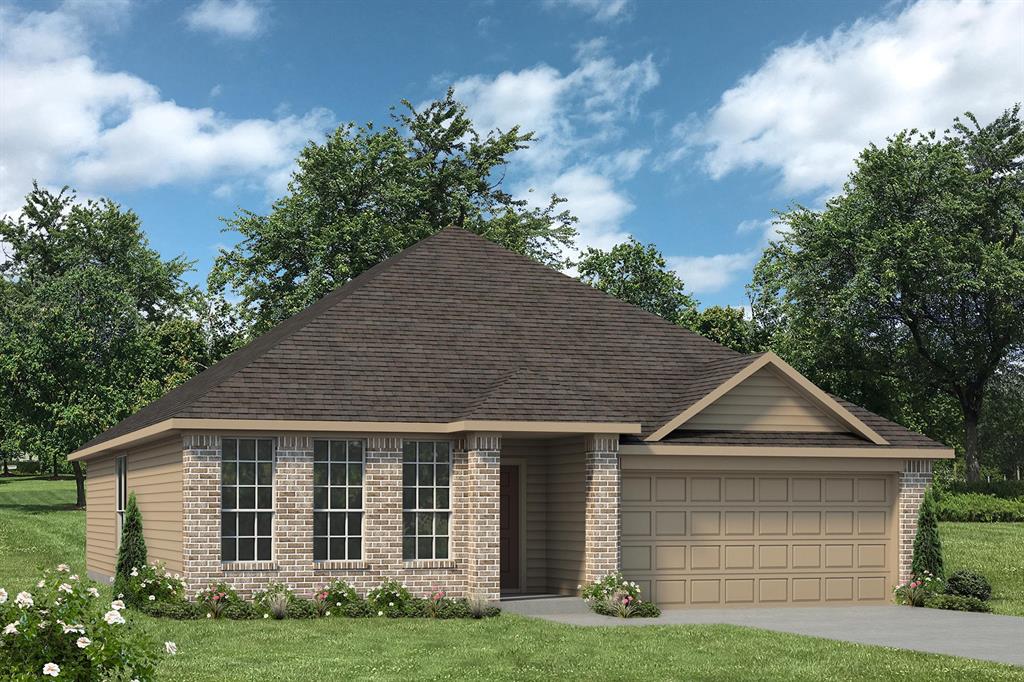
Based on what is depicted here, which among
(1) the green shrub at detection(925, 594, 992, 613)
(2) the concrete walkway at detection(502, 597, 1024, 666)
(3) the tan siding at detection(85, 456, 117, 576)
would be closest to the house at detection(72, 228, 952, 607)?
(2) the concrete walkway at detection(502, 597, 1024, 666)

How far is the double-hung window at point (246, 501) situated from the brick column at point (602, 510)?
17.5 ft

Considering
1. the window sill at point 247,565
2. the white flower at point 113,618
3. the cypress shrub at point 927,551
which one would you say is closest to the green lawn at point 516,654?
the window sill at point 247,565

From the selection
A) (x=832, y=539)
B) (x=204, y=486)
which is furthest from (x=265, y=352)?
(x=832, y=539)

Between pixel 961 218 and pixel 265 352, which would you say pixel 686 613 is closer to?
pixel 265 352

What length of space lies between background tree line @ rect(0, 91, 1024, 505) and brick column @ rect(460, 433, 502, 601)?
23561 mm

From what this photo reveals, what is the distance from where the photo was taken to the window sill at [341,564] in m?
21.7

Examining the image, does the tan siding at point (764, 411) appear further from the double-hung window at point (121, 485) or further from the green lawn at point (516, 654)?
the double-hung window at point (121, 485)

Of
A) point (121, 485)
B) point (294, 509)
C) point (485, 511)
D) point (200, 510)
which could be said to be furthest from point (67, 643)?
point (121, 485)

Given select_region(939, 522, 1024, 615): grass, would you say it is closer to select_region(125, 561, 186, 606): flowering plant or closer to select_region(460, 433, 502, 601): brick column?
select_region(460, 433, 502, 601): brick column

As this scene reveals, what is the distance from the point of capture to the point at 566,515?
23328 mm

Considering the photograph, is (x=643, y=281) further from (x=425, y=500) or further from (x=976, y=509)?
(x=425, y=500)

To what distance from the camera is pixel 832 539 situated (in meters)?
24.0

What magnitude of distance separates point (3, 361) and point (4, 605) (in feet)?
148

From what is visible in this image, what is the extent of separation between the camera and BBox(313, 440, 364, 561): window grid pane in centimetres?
2186
